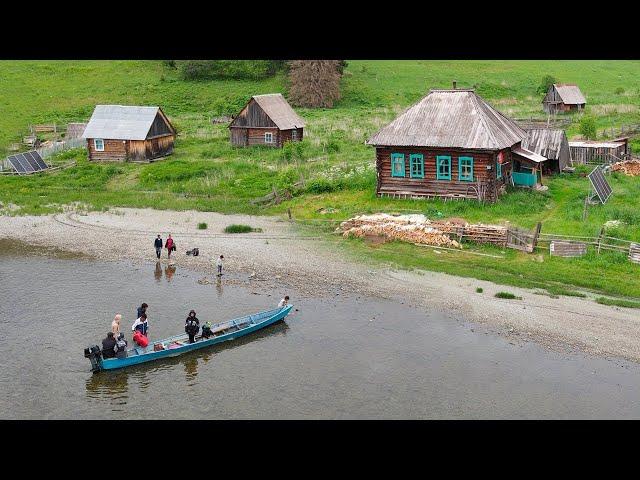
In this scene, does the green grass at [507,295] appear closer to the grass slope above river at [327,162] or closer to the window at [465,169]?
the grass slope above river at [327,162]

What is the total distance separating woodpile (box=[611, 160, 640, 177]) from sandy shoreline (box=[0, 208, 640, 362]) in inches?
857

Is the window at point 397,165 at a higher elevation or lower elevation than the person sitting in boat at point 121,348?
higher

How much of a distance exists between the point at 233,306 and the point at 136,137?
30068 millimetres

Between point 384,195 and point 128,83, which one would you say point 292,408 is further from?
point 128,83

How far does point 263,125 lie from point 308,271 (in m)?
29.1

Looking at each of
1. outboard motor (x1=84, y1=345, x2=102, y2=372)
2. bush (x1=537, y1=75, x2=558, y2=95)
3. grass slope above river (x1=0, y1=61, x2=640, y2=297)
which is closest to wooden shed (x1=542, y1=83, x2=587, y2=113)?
grass slope above river (x1=0, y1=61, x2=640, y2=297)

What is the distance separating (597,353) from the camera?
24.9 metres

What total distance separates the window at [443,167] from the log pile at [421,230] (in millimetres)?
4402

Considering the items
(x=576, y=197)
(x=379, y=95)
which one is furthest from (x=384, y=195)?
(x=379, y=95)

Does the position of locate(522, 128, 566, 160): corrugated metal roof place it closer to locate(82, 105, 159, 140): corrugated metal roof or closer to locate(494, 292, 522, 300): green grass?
locate(494, 292, 522, 300): green grass

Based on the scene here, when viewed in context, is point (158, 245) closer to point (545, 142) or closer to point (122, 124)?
point (122, 124)

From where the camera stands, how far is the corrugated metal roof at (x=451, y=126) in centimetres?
4081

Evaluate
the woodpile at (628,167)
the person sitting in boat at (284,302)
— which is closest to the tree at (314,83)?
the woodpile at (628,167)

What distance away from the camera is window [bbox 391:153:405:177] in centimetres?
4319
